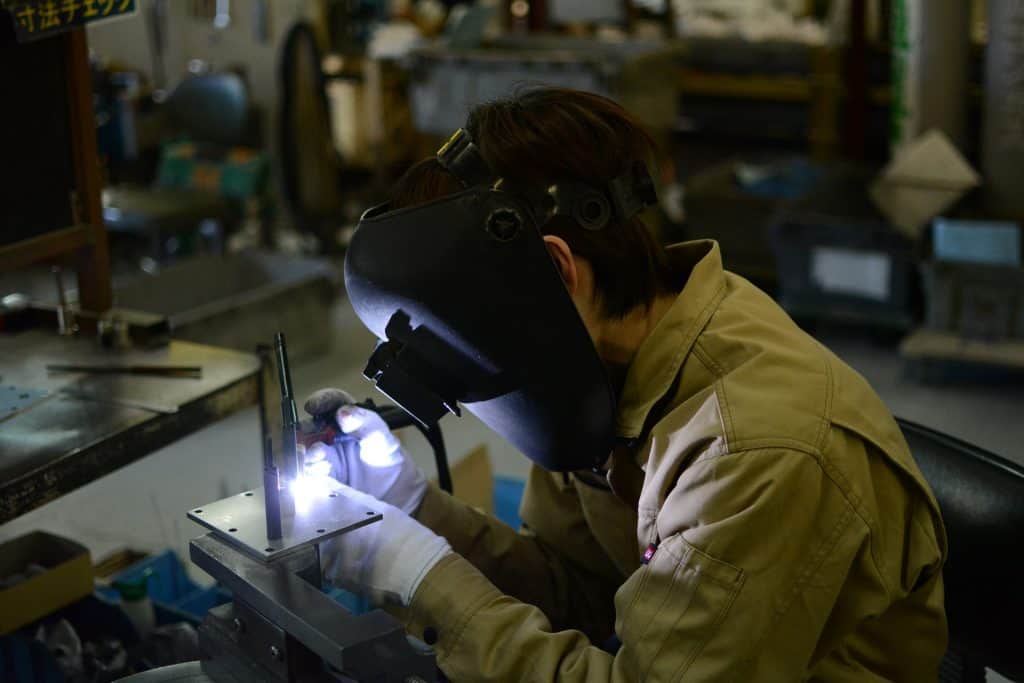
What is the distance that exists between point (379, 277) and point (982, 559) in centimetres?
81

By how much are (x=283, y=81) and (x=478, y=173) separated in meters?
4.27

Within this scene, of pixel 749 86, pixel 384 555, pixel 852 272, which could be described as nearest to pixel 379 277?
pixel 384 555

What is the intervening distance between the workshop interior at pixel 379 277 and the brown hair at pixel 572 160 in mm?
17

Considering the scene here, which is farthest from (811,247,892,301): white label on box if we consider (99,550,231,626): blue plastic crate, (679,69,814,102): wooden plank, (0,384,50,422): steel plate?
(0,384,50,422): steel plate

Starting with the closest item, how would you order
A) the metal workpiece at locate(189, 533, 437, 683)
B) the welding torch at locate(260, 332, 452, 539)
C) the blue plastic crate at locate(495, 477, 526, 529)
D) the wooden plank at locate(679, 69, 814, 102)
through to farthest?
the metal workpiece at locate(189, 533, 437, 683) < the welding torch at locate(260, 332, 452, 539) < the blue plastic crate at locate(495, 477, 526, 529) < the wooden plank at locate(679, 69, 814, 102)

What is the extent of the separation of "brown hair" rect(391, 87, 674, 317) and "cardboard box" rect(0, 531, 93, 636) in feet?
3.65

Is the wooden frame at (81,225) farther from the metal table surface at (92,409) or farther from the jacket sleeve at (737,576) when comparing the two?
the jacket sleeve at (737,576)

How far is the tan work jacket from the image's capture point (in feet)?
3.98

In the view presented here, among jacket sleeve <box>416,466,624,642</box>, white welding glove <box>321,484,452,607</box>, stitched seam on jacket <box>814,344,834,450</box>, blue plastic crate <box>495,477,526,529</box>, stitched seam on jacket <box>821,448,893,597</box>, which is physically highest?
stitched seam on jacket <box>814,344,834,450</box>

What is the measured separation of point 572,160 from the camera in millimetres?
1280

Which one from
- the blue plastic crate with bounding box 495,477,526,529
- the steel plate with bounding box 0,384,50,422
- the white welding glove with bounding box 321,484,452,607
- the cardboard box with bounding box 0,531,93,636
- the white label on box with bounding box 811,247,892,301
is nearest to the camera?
the white welding glove with bounding box 321,484,452,607

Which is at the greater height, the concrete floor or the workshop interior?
the workshop interior

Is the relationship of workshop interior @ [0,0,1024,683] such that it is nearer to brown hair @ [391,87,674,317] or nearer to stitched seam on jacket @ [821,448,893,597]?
brown hair @ [391,87,674,317]

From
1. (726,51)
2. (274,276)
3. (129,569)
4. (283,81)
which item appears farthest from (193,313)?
(726,51)
